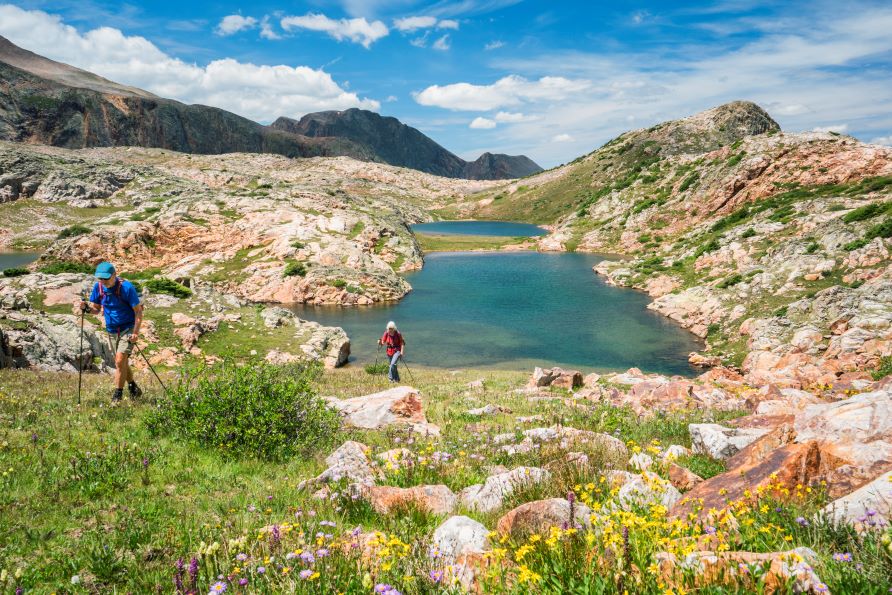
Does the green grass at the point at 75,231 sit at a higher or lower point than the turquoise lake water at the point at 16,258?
higher

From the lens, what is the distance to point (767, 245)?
4997cm

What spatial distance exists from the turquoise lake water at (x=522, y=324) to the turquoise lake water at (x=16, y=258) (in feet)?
191

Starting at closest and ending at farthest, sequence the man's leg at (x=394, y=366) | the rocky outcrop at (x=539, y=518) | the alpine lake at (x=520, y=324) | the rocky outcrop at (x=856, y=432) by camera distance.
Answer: the rocky outcrop at (x=539, y=518), the rocky outcrop at (x=856, y=432), the man's leg at (x=394, y=366), the alpine lake at (x=520, y=324)

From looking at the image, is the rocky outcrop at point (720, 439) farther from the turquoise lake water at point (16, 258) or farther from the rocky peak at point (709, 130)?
the rocky peak at point (709, 130)

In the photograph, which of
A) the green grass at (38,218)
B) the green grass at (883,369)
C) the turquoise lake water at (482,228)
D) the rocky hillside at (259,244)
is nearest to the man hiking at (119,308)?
the green grass at (883,369)

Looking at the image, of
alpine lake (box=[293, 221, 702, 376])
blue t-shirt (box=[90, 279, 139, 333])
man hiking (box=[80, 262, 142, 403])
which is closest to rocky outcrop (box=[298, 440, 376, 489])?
man hiking (box=[80, 262, 142, 403])

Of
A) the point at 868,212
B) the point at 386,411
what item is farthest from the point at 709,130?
the point at 386,411

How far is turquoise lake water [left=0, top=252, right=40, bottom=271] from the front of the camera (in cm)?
7556

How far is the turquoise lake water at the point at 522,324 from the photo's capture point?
116 ft

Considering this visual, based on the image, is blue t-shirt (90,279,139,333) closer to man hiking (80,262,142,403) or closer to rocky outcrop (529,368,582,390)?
man hiking (80,262,142,403)

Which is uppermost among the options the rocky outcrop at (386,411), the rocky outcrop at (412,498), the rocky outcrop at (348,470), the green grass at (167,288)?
the rocky outcrop at (412,498)

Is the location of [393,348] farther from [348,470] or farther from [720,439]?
[720,439]

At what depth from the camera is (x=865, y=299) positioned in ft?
96.3

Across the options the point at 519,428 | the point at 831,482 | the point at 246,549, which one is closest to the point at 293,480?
the point at 246,549
